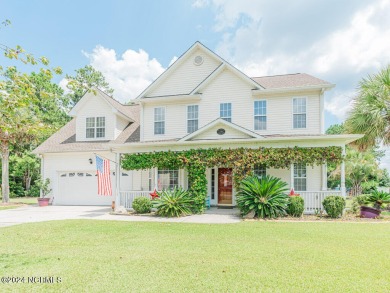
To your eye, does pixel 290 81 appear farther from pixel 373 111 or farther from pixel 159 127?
pixel 159 127

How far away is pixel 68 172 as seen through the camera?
18.4 meters

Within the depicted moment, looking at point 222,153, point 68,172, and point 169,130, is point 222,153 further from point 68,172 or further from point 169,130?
point 68,172

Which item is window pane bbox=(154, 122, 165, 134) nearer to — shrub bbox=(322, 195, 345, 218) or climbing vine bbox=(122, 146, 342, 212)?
climbing vine bbox=(122, 146, 342, 212)

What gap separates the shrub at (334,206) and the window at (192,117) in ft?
26.3

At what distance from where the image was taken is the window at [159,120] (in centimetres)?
1680

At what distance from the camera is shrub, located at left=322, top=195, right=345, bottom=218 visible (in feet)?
38.1

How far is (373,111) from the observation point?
13.6m

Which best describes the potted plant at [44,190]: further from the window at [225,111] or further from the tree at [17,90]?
the tree at [17,90]

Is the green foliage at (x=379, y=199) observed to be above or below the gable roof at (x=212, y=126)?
below

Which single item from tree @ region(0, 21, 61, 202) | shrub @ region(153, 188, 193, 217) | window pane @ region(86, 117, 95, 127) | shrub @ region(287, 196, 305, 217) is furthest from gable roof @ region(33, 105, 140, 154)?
tree @ region(0, 21, 61, 202)

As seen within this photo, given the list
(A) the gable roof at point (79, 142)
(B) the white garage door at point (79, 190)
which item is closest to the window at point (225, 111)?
(A) the gable roof at point (79, 142)

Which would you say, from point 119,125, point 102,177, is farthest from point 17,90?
point 119,125

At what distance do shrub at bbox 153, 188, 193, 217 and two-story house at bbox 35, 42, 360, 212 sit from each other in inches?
75.1

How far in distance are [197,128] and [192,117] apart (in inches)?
29.7
